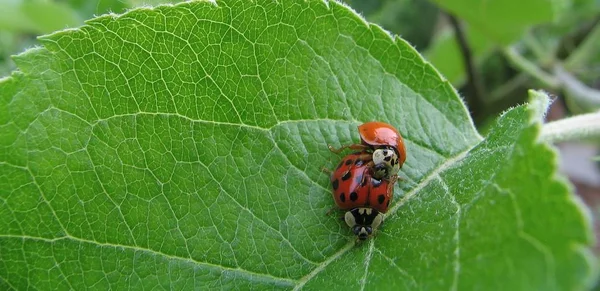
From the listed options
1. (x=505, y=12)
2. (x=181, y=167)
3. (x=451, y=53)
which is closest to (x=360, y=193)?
(x=181, y=167)

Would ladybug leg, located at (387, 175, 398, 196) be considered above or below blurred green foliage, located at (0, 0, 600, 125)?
below

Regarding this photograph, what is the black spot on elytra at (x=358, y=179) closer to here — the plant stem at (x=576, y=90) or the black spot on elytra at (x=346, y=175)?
the black spot on elytra at (x=346, y=175)

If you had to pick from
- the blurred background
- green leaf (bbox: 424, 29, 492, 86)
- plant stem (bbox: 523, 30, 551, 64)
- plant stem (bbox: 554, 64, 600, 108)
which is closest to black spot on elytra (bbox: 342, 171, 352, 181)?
the blurred background

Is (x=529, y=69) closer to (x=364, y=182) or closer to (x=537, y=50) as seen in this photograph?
(x=537, y=50)

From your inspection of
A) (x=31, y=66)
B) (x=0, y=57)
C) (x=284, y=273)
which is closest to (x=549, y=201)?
(x=284, y=273)

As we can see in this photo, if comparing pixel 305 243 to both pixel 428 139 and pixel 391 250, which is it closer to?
pixel 391 250

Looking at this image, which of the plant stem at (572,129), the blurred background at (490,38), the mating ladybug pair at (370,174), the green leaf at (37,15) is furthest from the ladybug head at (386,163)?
the green leaf at (37,15)

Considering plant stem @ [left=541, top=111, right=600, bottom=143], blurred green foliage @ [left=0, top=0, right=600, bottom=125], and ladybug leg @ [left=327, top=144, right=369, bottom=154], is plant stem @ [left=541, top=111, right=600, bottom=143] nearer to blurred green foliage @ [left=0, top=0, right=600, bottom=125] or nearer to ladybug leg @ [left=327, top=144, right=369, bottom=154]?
ladybug leg @ [left=327, top=144, right=369, bottom=154]
